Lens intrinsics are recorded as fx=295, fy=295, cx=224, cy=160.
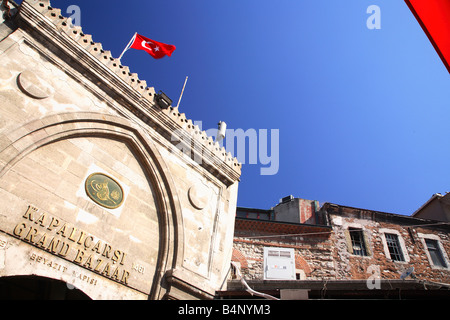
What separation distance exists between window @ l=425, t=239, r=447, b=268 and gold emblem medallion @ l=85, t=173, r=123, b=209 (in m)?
18.8

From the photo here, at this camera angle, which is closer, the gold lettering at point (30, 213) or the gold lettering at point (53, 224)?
the gold lettering at point (30, 213)

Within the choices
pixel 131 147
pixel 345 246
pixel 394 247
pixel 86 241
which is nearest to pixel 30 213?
pixel 86 241

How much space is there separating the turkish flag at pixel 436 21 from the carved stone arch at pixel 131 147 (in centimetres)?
645

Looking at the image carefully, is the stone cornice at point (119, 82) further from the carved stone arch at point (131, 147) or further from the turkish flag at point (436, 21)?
the turkish flag at point (436, 21)

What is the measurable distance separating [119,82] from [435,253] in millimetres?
20040

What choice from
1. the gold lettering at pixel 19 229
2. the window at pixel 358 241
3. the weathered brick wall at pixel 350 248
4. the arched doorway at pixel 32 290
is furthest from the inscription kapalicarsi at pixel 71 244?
the window at pixel 358 241

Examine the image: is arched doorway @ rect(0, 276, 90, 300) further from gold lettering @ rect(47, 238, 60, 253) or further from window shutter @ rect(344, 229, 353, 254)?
window shutter @ rect(344, 229, 353, 254)

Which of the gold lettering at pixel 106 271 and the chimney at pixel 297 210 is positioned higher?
the chimney at pixel 297 210

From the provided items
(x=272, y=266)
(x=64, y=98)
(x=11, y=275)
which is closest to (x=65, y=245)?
(x=11, y=275)

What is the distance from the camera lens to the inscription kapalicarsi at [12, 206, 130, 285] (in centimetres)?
546

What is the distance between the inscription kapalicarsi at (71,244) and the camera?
5.46 m

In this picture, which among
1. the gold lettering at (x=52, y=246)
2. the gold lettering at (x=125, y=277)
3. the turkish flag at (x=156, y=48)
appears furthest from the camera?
the turkish flag at (x=156, y=48)

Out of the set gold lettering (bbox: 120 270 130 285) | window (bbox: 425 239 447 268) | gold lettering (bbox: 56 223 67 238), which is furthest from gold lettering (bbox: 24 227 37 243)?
window (bbox: 425 239 447 268)
